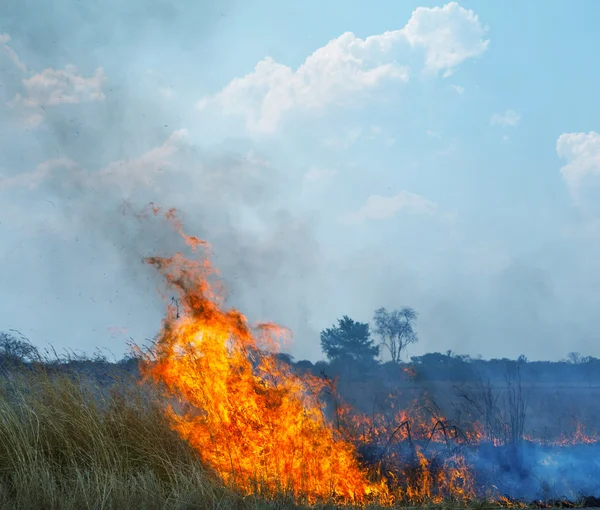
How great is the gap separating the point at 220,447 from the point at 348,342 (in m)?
21.7

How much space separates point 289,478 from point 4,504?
2804 mm

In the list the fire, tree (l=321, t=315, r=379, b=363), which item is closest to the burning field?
the fire

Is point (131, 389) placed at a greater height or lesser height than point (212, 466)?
greater

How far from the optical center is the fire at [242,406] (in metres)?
7.53

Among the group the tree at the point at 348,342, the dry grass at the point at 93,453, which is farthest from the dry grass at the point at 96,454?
the tree at the point at 348,342

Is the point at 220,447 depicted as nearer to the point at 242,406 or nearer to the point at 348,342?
the point at 242,406

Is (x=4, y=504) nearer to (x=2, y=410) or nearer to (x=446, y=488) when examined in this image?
(x=2, y=410)

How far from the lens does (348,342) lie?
28938 mm

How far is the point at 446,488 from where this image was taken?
9102 millimetres

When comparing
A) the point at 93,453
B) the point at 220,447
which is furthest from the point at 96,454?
the point at 220,447

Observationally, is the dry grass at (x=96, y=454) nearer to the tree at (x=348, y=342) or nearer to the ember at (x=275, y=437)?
the ember at (x=275, y=437)

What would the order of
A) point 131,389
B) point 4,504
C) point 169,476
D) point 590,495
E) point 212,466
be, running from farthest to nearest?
1. point 590,495
2. point 131,389
3. point 212,466
4. point 169,476
5. point 4,504

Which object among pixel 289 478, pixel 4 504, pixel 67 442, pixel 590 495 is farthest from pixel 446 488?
pixel 4 504

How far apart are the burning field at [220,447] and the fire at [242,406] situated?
2cm
